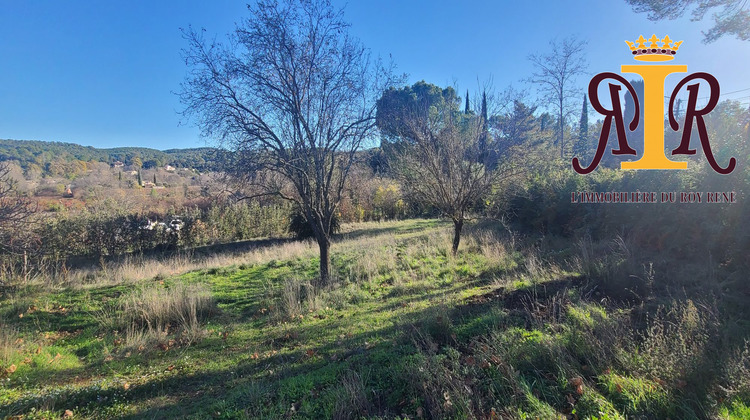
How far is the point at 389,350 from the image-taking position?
384 centimetres

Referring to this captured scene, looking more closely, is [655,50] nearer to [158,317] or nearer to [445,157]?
[445,157]

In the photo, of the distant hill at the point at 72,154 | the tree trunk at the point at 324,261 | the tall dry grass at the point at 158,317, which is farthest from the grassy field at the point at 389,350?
the distant hill at the point at 72,154

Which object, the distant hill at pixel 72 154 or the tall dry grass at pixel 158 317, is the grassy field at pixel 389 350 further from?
the distant hill at pixel 72 154

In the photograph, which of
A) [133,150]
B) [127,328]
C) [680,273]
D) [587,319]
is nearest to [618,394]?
[587,319]

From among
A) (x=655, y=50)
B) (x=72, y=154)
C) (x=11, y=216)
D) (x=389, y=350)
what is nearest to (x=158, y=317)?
(x=11, y=216)

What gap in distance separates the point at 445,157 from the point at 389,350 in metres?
6.17

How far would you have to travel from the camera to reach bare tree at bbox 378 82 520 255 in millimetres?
8625

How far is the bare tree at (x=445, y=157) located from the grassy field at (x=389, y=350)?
224cm

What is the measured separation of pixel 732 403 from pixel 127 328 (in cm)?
786

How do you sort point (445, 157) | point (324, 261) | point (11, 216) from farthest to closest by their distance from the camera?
point (445, 157)
point (324, 261)
point (11, 216)

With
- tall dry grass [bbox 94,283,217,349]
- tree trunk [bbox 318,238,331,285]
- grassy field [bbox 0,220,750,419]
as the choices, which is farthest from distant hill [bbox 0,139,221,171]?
grassy field [bbox 0,220,750,419]

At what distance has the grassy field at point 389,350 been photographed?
2.64 metres

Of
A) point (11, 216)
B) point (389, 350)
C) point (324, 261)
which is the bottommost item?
point (389, 350)

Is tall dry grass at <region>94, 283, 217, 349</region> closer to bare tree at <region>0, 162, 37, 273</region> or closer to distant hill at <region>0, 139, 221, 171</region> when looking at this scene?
bare tree at <region>0, 162, 37, 273</region>
